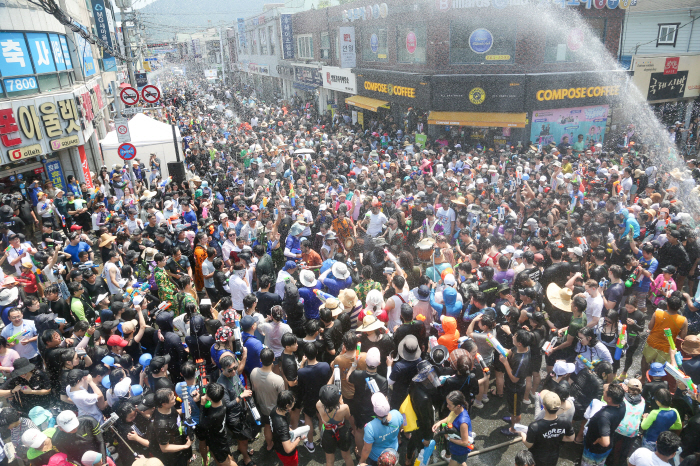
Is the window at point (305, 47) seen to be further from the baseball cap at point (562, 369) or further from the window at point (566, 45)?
the baseball cap at point (562, 369)

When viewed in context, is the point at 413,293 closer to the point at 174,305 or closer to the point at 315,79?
the point at 174,305

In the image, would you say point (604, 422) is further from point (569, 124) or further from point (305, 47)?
point (305, 47)

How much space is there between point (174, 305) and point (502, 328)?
463 cm

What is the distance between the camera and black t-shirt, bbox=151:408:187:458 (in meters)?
4.16

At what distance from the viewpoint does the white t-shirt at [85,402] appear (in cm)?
456

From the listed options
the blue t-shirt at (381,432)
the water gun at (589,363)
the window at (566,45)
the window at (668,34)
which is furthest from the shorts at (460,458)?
the window at (668,34)

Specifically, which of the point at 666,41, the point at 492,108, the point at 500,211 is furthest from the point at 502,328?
the point at 666,41

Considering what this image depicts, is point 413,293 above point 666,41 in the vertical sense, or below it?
below

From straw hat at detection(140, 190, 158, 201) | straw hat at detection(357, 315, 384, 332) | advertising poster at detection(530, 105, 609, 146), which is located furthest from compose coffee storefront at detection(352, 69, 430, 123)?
straw hat at detection(357, 315, 384, 332)

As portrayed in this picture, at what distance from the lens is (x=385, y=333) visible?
5.52 meters

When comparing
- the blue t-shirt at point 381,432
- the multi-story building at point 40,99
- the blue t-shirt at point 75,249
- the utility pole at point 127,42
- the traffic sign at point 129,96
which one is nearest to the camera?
the blue t-shirt at point 381,432

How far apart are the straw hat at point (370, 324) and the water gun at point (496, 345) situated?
4.35 feet

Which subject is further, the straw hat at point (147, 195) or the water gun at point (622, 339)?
the straw hat at point (147, 195)

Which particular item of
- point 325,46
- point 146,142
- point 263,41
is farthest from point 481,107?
point 263,41
